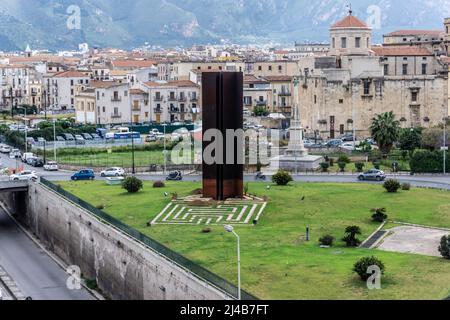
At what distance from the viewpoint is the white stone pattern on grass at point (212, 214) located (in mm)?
52062

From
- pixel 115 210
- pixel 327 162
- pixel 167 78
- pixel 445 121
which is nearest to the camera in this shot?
pixel 115 210

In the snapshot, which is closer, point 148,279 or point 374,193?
point 148,279

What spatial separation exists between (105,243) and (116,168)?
26792 mm

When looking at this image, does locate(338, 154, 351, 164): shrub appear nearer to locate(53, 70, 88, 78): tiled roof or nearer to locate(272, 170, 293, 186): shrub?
locate(272, 170, 293, 186): shrub

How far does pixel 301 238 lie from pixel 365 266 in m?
9.37

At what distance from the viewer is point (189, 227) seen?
50.8 m

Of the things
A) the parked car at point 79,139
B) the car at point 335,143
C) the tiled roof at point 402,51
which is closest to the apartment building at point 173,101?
the parked car at point 79,139

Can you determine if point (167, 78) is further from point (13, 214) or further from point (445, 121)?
point (13, 214)

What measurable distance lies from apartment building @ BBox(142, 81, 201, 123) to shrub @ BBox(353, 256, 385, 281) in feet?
270

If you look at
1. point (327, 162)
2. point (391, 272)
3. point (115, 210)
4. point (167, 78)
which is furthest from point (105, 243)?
point (167, 78)

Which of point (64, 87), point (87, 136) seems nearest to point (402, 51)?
point (87, 136)

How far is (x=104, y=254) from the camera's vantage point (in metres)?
48.2

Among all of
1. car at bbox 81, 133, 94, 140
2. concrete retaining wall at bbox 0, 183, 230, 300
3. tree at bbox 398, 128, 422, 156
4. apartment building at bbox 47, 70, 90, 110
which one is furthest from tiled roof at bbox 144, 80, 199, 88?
concrete retaining wall at bbox 0, 183, 230, 300

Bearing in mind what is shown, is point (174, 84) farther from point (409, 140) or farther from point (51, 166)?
point (409, 140)
